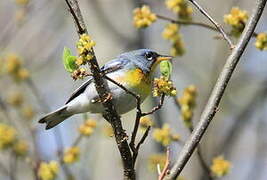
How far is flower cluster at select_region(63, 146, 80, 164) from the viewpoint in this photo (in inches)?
137

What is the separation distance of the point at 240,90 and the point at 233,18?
3323 mm

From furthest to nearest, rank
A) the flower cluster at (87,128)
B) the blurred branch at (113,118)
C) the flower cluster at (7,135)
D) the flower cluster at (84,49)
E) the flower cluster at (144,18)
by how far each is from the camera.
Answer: the flower cluster at (7,135)
the flower cluster at (87,128)
the flower cluster at (144,18)
the blurred branch at (113,118)
the flower cluster at (84,49)

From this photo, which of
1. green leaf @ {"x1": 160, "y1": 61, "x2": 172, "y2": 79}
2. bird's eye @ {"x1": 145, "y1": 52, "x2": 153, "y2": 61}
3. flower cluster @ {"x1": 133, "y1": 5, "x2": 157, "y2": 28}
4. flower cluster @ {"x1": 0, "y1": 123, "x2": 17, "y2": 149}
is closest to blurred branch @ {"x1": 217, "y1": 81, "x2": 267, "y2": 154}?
bird's eye @ {"x1": 145, "y1": 52, "x2": 153, "y2": 61}

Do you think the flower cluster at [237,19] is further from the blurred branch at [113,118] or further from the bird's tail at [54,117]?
the bird's tail at [54,117]

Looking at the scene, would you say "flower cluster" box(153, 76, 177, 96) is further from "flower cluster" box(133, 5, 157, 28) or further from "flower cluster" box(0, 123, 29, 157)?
"flower cluster" box(0, 123, 29, 157)

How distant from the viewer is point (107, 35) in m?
5.89

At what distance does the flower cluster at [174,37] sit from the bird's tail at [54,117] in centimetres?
81

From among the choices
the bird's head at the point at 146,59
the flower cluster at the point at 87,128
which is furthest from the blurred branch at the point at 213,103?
the flower cluster at the point at 87,128

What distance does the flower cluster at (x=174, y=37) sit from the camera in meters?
3.32

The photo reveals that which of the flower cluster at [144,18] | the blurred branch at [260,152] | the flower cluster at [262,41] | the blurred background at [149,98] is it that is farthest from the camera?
the blurred background at [149,98]

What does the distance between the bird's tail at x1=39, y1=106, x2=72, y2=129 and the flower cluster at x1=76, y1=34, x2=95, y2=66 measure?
1.59 meters

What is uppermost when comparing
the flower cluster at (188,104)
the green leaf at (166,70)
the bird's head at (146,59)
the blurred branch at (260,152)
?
the bird's head at (146,59)

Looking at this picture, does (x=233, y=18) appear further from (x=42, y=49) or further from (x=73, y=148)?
(x=42, y=49)

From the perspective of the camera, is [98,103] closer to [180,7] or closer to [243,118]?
[180,7]
